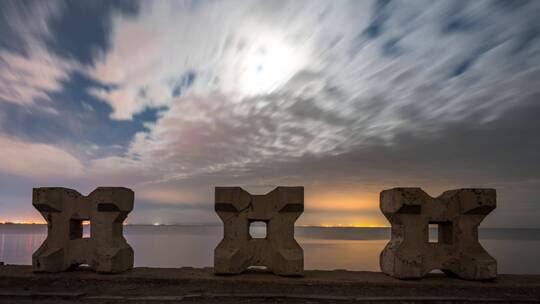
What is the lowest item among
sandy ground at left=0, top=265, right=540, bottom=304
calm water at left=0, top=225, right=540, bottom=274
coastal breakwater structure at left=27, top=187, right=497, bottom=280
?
calm water at left=0, top=225, right=540, bottom=274

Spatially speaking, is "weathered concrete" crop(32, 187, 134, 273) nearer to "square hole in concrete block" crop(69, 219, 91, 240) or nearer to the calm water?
"square hole in concrete block" crop(69, 219, 91, 240)

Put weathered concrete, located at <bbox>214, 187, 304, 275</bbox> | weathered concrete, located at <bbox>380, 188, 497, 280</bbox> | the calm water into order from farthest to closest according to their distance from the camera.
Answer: the calm water
weathered concrete, located at <bbox>214, 187, 304, 275</bbox>
weathered concrete, located at <bbox>380, 188, 497, 280</bbox>

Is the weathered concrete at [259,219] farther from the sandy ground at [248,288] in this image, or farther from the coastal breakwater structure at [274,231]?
the sandy ground at [248,288]

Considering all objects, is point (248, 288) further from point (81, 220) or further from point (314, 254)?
point (314, 254)

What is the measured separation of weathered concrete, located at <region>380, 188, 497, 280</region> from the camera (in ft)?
25.8

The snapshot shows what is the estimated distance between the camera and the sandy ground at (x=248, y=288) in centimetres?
641

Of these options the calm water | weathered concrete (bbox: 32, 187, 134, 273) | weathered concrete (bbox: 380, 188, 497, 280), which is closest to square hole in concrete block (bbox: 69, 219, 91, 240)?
weathered concrete (bbox: 32, 187, 134, 273)

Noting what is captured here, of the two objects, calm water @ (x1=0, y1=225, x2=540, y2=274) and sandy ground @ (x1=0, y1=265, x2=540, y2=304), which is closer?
sandy ground @ (x1=0, y1=265, x2=540, y2=304)

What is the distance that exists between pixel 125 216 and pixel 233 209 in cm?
249

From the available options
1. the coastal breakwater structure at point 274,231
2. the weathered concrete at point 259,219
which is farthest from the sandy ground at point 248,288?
the weathered concrete at point 259,219

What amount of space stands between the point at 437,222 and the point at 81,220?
25.2 feet

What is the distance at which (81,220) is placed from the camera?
866cm

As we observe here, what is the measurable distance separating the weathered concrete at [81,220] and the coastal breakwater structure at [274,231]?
0.02 m

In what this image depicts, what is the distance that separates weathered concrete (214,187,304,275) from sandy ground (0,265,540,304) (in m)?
0.40
